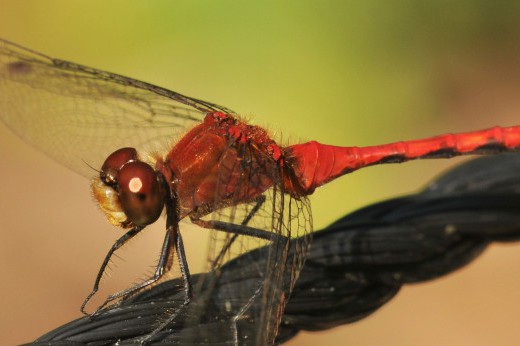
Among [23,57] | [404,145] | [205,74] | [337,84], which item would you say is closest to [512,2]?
[337,84]

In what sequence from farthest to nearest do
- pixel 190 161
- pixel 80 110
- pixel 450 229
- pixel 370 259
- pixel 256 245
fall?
pixel 80 110 < pixel 190 161 < pixel 256 245 < pixel 370 259 < pixel 450 229

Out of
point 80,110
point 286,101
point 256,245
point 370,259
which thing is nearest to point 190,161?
point 256,245

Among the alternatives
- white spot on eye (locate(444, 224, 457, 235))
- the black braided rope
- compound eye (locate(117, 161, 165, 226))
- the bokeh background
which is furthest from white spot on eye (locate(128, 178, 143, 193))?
the bokeh background

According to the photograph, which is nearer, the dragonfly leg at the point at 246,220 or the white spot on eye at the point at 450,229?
the white spot on eye at the point at 450,229

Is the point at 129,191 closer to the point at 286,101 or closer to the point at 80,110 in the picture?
the point at 80,110

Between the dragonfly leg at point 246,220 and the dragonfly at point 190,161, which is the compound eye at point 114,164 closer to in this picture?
the dragonfly at point 190,161

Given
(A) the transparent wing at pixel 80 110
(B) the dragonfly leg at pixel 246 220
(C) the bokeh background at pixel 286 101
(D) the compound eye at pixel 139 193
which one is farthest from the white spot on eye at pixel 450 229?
(C) the bokeh background at pixel 286 101

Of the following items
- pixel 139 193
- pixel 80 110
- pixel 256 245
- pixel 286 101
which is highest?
pixel 286 101
